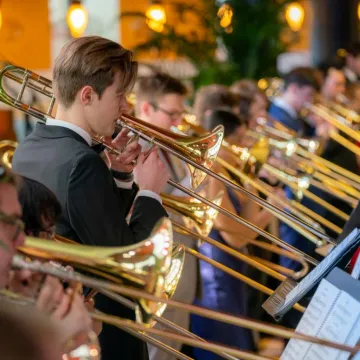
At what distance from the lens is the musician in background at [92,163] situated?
2.65 m

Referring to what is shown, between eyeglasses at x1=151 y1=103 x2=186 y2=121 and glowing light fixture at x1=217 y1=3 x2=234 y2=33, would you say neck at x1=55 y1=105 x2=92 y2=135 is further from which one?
glowing light fixture at x1=217 y1=3 x2=234 y2=33

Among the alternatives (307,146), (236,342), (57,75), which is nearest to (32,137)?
(57,75)

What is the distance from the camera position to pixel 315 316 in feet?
7.95

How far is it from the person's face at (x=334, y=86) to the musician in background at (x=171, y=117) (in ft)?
11.4

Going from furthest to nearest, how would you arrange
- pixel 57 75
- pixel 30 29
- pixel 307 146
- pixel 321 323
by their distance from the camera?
pixel 30 29 → pixel 307 146 → pixel 57 75 → pixel 321 323

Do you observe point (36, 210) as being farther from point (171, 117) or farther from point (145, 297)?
point (171, 117)

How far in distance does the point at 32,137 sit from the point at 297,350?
0.98 meters

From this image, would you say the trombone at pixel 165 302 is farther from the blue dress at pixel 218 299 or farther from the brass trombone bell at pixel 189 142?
the blue dress at pixel 218 299

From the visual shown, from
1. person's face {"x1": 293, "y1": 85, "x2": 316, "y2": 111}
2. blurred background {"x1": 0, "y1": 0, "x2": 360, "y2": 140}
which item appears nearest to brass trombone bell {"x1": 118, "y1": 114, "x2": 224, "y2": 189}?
blurred background {"x1": 0, "y1": 0, "x2": 360, "y2": 140}

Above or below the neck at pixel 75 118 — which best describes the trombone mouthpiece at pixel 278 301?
below

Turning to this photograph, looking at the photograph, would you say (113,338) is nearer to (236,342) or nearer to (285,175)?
(236,342)

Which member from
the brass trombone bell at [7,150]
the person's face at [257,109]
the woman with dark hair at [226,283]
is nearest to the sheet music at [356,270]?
the brass trombone bell at [7,150]

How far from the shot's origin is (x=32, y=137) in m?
2.84

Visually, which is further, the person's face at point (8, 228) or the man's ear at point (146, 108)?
the man's ear at point (146, 108)
